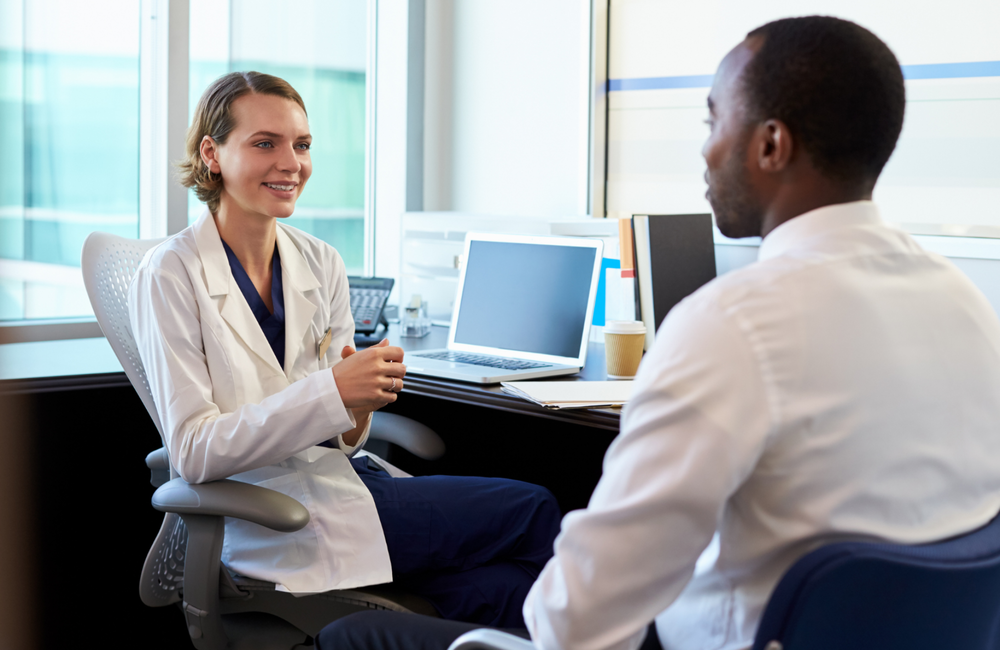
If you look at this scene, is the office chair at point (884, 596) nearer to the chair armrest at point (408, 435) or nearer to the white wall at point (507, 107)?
the chair armrest at point (408, 435)

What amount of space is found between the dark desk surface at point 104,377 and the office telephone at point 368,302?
0.08 m

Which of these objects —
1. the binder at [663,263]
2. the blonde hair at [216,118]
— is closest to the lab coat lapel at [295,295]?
the blonde hair at [216,118]

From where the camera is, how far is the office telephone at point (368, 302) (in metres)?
2.39

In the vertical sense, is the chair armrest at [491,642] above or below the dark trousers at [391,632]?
above

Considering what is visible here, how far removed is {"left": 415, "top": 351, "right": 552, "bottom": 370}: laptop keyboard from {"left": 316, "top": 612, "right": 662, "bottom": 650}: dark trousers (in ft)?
2.77

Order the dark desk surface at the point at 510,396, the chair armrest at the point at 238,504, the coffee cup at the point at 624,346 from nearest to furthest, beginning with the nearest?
the chair armrest at the point at 238,504 → the dark desk surface at the point at 510,396 → the coffee cup at the point at 624,346

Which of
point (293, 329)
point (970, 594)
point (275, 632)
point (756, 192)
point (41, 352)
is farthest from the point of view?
point (41, 352)

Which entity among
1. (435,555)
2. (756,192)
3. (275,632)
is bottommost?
(275,632)

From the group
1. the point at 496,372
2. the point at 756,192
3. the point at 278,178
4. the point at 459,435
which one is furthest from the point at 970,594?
the point at 459,435

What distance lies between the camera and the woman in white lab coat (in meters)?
1.43

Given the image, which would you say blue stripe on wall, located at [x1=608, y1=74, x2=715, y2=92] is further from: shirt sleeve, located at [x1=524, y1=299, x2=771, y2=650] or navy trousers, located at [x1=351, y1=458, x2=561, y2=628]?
shirt sleeve, located at [x1=524, y1=299, x2=771, y2=650]

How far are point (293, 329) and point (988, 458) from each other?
1202 mm

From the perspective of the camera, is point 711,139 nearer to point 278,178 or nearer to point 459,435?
point 278,178

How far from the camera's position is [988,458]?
0.83 metres
